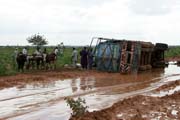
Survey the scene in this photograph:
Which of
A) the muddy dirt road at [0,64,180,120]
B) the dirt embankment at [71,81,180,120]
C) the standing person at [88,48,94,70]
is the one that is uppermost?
the standing person at [88,48,94,70]

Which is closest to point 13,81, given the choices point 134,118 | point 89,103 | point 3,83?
point 3,83

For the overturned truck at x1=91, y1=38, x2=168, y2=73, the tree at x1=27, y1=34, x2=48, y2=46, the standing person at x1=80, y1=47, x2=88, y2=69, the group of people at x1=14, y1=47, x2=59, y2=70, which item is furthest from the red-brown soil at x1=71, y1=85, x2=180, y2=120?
the tree at x1=27, y1=34, x2=48, y2=46

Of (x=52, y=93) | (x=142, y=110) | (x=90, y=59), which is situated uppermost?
(x=90, y=59)

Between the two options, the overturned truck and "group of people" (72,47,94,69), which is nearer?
the overturned truck

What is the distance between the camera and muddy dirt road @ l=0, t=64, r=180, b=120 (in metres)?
12.4

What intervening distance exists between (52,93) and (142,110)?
532cm

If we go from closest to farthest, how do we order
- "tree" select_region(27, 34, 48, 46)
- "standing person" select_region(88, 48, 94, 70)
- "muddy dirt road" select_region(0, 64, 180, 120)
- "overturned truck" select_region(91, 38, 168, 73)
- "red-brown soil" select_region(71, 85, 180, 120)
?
1. "red-brown soil" select_region(71, 85, 180, 120)
2. "muddy dirt road" select_region(0, 64, 180, 120)
3. "overturned truck" select_region(91, 38, 168, 73)
4. "standing person" select_region(88, 48, 94, 70)
5. "tree" select_region(27, 34, 48, 46)

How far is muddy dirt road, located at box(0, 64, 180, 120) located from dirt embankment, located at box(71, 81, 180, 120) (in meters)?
0.76

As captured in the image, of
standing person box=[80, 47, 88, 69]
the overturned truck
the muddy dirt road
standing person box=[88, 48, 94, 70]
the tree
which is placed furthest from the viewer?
the tree

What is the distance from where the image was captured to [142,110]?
12516 millimetres

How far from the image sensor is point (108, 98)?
15.6m

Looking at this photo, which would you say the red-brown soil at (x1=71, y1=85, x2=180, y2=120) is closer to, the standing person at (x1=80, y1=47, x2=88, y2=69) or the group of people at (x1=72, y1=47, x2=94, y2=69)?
the group of people at (x1=72, y1=47, x2=94, y2=69)

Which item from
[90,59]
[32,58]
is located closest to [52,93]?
[32,58]

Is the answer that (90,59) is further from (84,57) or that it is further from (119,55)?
(119,55)
